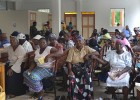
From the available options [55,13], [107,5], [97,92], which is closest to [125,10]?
[107,5]

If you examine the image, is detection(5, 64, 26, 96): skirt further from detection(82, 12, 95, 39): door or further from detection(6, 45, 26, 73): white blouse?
detection(82, 12, 95, 39): door

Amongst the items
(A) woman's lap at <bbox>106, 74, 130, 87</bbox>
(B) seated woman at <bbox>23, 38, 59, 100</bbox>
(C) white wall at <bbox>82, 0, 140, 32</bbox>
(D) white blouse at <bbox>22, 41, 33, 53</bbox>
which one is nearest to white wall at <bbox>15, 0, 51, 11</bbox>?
(C) white wall at <bbox>82, 0, 140, 32</bbox>

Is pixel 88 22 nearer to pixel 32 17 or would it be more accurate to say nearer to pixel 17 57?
pixel 32 17

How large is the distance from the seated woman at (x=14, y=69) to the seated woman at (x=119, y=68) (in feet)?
4.61

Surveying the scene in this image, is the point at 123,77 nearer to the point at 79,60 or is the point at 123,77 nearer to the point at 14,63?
the point at 79,60

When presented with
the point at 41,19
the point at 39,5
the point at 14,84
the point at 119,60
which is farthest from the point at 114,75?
the point at 39,5

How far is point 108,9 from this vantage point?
18.3m

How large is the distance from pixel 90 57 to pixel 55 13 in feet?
29.6

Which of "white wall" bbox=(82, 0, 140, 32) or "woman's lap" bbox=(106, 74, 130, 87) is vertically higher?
"white wall" bbox=(82, 0, 140, 32)

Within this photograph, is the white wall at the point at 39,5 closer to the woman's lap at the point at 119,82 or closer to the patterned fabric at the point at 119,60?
the patterned fabric at the point at 119,60

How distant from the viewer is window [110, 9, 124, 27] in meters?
18.3

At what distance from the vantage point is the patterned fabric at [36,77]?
4871 millimetres

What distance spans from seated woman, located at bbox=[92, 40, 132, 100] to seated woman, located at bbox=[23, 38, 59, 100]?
81 centimetres

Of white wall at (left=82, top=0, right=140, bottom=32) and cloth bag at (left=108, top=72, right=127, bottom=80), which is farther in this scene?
white wall at (left=82, top=0, right=140, bottom=32)
